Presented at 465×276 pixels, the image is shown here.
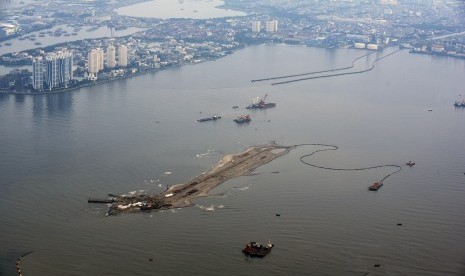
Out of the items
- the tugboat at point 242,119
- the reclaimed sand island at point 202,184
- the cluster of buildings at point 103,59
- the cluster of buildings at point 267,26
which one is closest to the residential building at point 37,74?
the cluster of buildings at point 103,59

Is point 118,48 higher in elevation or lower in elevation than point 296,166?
higher

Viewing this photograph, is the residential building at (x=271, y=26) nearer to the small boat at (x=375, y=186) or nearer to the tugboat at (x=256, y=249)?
the small boat at (x=375, y=186)

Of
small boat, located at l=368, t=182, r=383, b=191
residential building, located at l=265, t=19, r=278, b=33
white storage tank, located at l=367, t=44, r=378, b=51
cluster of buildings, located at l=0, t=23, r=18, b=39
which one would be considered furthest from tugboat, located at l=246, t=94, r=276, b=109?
residential building, located at l=265, t=19, r=278, b=33

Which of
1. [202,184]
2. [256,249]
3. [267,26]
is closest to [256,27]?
[267,26]

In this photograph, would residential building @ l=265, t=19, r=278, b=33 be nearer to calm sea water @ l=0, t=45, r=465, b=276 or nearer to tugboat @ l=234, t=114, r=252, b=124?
calm sea water @ l=0, t=45, r=465, b=276

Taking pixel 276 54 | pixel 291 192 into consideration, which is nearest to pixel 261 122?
pixel 291 192

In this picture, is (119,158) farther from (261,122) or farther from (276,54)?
(276,54)
